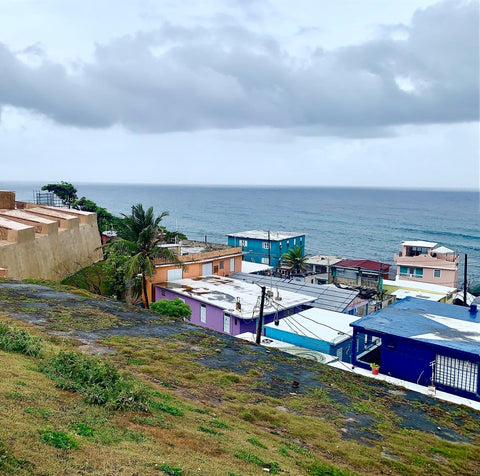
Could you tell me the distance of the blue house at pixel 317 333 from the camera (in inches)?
993

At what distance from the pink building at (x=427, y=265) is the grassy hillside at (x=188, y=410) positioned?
41130 mm

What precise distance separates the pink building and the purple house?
88.6 feet

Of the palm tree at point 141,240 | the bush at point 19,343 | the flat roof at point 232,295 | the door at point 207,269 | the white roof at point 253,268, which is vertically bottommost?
the white roof at point 253,268

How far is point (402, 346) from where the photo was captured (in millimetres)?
21688

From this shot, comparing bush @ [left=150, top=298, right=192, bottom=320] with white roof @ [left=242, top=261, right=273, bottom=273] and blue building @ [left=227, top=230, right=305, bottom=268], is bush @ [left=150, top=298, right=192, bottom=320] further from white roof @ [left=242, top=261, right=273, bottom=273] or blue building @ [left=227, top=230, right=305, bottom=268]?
blue building @ [left=227, top=230, right=305, bottom=268]

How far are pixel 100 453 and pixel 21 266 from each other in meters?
25.2

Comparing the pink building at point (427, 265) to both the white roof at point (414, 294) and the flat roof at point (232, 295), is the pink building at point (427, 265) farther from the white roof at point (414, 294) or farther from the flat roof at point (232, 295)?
the flat roof at point (232, 295)

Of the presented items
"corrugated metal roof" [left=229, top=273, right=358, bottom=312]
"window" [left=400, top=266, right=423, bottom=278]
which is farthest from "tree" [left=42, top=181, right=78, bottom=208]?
"window" [left=400, top=266, right=423, bottom=278]

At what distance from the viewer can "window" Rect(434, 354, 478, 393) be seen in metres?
19.8

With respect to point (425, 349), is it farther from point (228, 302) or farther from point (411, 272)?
point (411, 272)

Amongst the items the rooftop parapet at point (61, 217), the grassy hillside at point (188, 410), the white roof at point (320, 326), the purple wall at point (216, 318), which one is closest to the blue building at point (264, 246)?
the purple wall at point (216, 318)

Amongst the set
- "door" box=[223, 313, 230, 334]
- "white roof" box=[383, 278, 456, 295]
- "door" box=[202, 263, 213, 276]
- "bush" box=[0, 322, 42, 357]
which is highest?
"bush" box=[0, 322, 42, 357]

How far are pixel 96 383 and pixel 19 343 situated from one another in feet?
12.5

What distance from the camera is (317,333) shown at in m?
26.3
